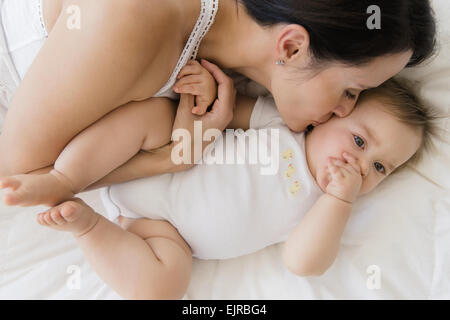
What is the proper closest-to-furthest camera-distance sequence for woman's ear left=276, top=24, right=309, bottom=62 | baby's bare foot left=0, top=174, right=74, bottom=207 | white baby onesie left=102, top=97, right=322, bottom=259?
baby's bare foot left=0, top=174, right=74, bottom=207 → woman's ear left=276, top=24, right=309, bottom=62 → white baby onesie left=102, top=97, right=322, bottom=259

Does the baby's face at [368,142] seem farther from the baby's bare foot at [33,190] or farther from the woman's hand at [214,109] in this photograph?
the baby's bare foot at [33,190]

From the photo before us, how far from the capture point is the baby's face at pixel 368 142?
1006mm

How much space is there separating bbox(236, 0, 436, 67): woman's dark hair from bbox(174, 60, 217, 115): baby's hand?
19cm

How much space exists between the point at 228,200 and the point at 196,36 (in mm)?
382

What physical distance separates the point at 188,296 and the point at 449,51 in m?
0.90

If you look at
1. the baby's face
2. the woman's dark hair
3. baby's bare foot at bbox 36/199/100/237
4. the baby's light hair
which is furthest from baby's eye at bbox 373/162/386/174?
baby's bare foot at bbox 36/199/100/237

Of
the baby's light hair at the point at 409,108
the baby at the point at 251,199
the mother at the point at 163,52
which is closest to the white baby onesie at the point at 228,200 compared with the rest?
the baby at the point at 251,199

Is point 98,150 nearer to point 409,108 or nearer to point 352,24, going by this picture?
point 352,24

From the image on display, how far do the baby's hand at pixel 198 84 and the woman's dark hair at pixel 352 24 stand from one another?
7.5 inches

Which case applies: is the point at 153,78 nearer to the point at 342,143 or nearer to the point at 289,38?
the point at 289,38

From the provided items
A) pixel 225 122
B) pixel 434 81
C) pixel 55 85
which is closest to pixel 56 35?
pixel 55 85

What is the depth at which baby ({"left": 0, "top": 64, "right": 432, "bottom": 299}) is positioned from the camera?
0.89m

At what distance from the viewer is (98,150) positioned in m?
0.88

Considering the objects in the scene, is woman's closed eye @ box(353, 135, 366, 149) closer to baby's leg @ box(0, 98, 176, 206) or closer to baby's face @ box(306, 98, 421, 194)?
baby's face @ box(306, 98, 421, 194)
